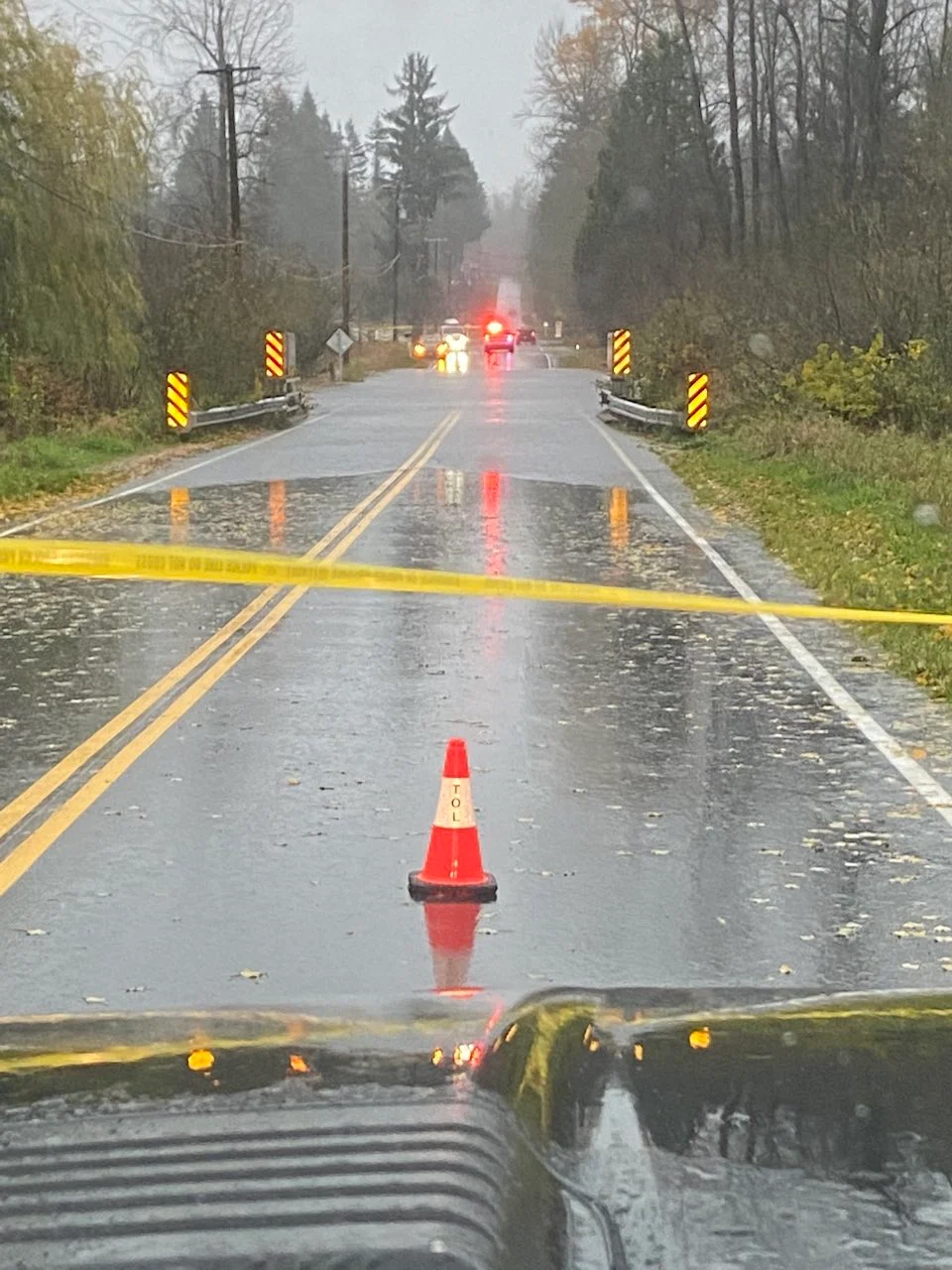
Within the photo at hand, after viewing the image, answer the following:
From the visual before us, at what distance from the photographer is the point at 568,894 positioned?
6172 millimetres

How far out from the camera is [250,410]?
1455 inches

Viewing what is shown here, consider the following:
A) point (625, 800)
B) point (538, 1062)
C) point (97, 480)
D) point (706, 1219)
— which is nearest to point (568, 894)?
point (625, 800)

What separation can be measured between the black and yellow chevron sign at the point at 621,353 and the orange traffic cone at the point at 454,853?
1581 inches

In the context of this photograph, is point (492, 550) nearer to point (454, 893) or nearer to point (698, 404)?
point (454, 893)

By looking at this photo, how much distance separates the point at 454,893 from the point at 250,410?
3177 cm

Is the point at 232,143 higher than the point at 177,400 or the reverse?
higher

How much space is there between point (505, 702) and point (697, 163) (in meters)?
71.1

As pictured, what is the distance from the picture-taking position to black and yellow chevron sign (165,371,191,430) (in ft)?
110

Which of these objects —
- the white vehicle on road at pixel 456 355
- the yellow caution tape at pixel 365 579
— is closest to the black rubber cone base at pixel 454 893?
the yellow caution tape at pixel 365 579

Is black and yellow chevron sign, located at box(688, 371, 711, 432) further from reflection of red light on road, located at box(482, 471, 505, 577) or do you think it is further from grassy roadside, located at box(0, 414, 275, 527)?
grassy roadside, located at box(0, 414, 275, 527)

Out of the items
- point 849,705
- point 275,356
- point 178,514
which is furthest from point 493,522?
point 275,356

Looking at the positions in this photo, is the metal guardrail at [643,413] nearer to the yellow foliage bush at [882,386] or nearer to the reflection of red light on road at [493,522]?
the yellow foliage bush at [882,386]

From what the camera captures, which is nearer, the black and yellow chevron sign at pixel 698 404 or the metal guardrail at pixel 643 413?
the black and yellow chevron sign at pixel 698 404

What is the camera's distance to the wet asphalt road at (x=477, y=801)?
551cm
